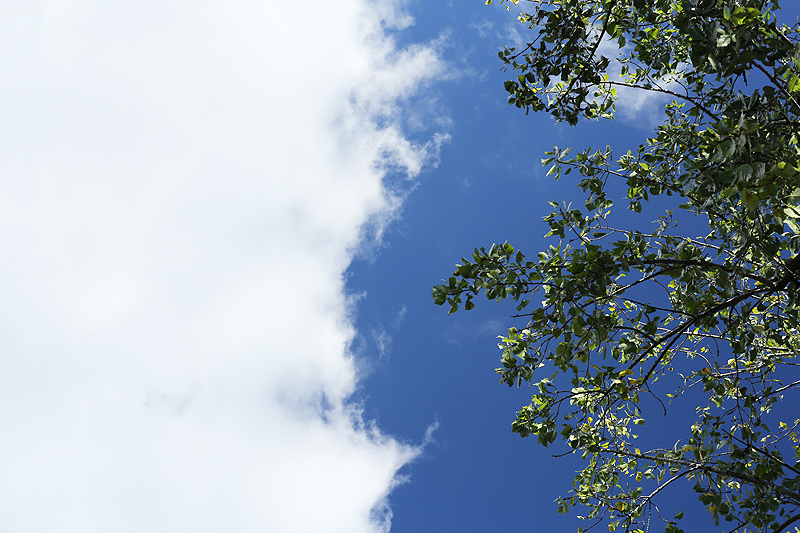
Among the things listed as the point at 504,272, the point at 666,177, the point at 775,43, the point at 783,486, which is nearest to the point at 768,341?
the point at 783,486

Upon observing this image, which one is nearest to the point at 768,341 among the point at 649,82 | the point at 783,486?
the point at 783,486

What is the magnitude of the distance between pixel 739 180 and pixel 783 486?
13.1 ft

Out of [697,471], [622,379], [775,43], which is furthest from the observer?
[697,471]

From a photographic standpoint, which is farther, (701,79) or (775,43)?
(701,79)

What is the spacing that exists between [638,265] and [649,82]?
13.8ft

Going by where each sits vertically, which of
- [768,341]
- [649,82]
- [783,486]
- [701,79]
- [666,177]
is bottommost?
[783,486]

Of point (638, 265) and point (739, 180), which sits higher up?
point (638, 265)

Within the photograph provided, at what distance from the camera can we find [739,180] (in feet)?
10.8

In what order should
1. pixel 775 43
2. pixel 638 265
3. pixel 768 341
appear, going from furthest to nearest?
pixel 768 341, pixel 638 265, pixel 775 43

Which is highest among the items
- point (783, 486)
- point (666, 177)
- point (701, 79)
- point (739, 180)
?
point (701, 79)

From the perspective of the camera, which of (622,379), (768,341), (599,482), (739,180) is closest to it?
(739,180)

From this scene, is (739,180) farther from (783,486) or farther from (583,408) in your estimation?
(783,486)

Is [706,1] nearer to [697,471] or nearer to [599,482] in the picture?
[697,471]

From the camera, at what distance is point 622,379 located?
16.3 ft
